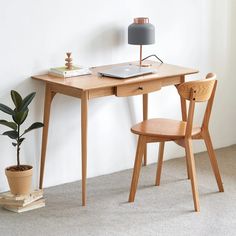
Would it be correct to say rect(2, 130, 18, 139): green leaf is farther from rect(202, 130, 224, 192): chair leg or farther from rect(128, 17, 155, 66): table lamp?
rect(202, 130, 224, 192): chair leg


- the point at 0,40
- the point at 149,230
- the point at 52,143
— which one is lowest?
the point at 149,230

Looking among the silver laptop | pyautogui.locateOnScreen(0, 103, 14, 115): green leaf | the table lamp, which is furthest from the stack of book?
the table lamp

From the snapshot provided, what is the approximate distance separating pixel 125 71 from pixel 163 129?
426 mm

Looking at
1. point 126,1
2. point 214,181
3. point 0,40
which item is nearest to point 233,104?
point 214,181

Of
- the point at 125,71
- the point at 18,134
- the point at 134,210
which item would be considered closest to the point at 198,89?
the point at 125,71

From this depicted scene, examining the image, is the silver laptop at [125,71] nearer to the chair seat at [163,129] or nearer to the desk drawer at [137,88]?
the desk drawer at [137,88]

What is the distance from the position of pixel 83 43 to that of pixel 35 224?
3.93 feet

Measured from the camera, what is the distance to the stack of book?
11.3ft

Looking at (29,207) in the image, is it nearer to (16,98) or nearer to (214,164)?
(16,98)

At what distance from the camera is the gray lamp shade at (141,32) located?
3.84m

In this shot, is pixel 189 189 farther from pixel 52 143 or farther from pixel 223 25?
pixel 223 25

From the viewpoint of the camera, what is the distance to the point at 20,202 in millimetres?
3457

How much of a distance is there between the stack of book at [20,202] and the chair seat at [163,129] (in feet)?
2.25

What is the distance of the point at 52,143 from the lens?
3836 millimetres
